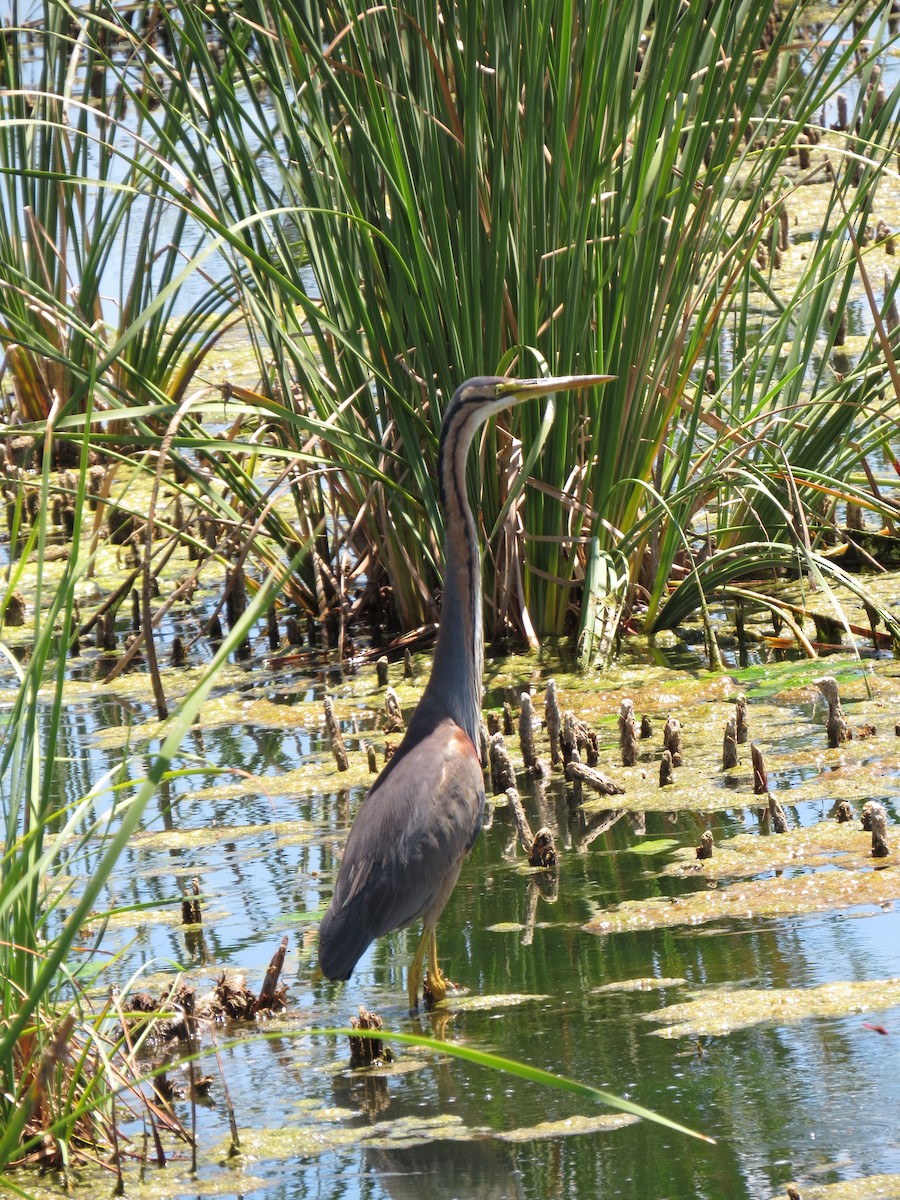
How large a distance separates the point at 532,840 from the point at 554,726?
79 centimetres

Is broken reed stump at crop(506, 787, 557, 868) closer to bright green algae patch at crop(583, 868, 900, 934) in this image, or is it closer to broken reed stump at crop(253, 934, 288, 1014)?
bright green algae patch at crop(583, 868, 900, 934)

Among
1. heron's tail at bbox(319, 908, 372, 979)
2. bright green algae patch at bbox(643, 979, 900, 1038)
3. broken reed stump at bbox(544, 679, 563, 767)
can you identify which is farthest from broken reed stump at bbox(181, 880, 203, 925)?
bright green algae patch at bbox(643, 979, 900, 1038)

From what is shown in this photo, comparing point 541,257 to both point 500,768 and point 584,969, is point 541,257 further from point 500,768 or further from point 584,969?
point 584,969

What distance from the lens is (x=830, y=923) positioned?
418cm

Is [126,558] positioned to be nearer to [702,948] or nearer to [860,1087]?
[702,948]

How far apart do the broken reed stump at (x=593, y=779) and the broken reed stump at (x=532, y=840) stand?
11.5 inches

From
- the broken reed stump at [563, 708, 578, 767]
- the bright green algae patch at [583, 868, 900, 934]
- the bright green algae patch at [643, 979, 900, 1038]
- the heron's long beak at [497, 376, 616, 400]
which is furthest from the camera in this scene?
the broken reed stump at [563, 708, 578, 767]

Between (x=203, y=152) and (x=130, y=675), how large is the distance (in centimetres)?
236

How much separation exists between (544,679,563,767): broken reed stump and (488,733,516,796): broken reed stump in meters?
0.19

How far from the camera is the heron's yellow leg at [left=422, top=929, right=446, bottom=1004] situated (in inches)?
165

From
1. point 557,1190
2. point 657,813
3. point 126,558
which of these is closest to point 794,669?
point 657,813

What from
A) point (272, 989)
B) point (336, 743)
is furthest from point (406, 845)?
point (336, 743)

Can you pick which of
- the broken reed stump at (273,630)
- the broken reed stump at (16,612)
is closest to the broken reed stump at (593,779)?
the broken reed stump at (273,630)

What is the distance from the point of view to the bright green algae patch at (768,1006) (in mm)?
3727
